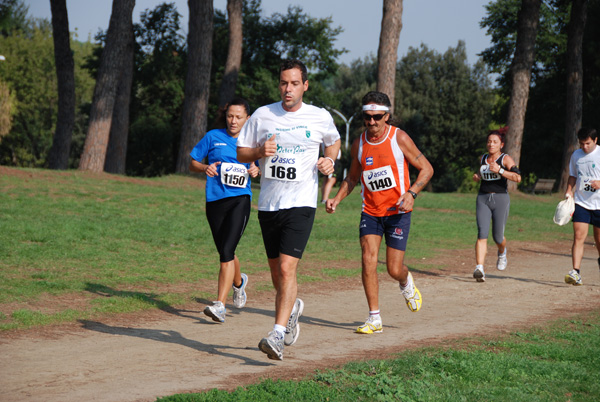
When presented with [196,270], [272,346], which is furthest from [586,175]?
[272,346]

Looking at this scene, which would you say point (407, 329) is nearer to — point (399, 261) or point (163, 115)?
point (399, 261)

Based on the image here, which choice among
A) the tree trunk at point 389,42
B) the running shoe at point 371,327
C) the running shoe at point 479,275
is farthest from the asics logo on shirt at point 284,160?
the tree trunk at point 389,42

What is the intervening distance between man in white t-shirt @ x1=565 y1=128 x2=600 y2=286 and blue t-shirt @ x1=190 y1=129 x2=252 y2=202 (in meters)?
5.78

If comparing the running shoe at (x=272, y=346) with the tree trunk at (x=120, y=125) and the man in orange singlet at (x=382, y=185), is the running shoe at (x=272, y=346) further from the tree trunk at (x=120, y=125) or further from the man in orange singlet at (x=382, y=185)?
the tree trunk at (x=120, y=125)

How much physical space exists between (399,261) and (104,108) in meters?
17.8

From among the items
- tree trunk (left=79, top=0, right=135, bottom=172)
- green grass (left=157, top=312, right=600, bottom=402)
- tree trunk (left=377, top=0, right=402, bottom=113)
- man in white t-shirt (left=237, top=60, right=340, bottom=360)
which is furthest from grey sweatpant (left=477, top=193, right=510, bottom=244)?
tree trunk (left=79, top=0, right=135, bottom=172)

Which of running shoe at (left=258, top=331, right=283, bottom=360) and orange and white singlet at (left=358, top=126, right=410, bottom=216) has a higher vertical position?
orange and white singlet at (left=358, top=126, right=410, bottom=216)

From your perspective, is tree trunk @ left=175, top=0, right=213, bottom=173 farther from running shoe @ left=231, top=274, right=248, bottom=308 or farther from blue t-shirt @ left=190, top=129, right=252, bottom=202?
blue t-shirt @ left=190, top=129, right=252, bottom=202

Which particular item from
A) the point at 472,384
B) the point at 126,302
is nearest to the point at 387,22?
the point at 126,302

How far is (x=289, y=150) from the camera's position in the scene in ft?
20.3

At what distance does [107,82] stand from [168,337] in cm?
1800

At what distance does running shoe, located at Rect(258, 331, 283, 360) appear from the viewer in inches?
220

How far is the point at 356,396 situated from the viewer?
486 centimetres

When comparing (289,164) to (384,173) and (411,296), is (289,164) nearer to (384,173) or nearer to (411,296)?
(384,173)
